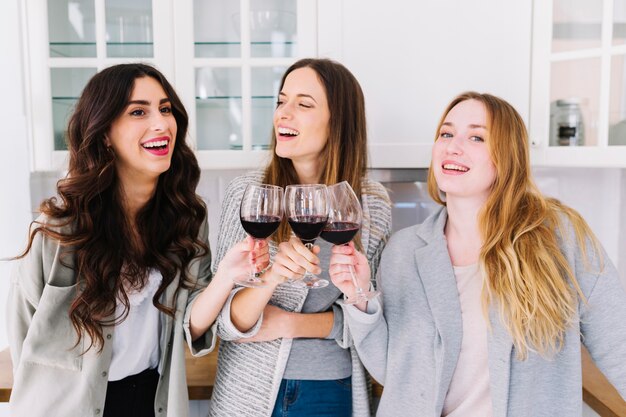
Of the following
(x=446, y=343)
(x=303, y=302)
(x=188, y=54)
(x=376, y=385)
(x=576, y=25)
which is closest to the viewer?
(x=446, y=343)

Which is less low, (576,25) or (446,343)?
(576,25)

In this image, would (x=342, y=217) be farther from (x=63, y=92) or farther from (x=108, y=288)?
(x=63, y=92)

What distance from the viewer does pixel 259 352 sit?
136 cm

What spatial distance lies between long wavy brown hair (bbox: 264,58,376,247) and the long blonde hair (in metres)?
0.33

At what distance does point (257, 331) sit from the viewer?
4.32 ft

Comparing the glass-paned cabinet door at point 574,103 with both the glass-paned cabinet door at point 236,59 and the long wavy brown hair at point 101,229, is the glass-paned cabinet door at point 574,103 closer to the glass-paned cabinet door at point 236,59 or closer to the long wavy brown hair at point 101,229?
the glass-paned cabinet door at point 236,59

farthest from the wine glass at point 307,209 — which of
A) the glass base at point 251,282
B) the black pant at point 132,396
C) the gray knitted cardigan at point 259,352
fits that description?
the black pant at point 132,396

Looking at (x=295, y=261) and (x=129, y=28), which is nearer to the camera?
(x=295, y=261)

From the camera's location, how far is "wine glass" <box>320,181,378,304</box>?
1.09 meters

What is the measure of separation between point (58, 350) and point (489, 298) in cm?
108

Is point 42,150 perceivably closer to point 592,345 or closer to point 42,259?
point 42,259

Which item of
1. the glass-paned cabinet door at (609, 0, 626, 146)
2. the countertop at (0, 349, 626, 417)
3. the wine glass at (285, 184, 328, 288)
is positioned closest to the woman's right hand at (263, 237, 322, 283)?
the wine glass at (285, 184, 328, 288)

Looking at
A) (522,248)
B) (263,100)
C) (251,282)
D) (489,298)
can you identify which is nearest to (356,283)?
(251,282)

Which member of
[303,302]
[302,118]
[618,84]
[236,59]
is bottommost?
[303,302]
